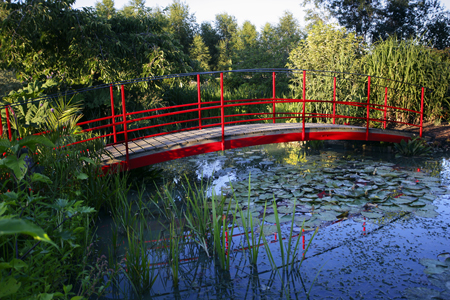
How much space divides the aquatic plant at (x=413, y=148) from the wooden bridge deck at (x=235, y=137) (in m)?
0.23

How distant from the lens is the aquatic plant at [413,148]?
696 cm

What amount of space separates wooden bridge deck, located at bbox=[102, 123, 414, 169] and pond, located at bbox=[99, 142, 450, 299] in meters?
0.64

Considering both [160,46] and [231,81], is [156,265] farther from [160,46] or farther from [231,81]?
[231,81]

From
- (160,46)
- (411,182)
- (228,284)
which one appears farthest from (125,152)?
(411,182)

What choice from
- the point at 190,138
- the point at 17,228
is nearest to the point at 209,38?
the point at 190,138

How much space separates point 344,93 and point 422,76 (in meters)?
1.83

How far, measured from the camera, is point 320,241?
330cm

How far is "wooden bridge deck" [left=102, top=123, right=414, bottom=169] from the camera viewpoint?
5012 mm

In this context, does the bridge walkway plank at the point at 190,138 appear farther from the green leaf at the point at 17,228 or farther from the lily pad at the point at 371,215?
the green leaf at the point at 17,228

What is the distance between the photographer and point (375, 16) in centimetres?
2216

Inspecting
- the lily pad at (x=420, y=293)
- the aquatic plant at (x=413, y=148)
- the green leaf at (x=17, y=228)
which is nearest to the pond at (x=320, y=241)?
the lily pad at (x=420, y=293)

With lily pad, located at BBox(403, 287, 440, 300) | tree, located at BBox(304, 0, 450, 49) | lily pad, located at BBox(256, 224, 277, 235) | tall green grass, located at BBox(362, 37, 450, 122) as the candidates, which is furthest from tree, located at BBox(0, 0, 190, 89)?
tree, located at BBox(304, 0, 450, 49)

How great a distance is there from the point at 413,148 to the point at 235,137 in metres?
3.96

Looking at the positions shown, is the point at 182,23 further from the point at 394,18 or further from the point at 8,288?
the point at 8,288
